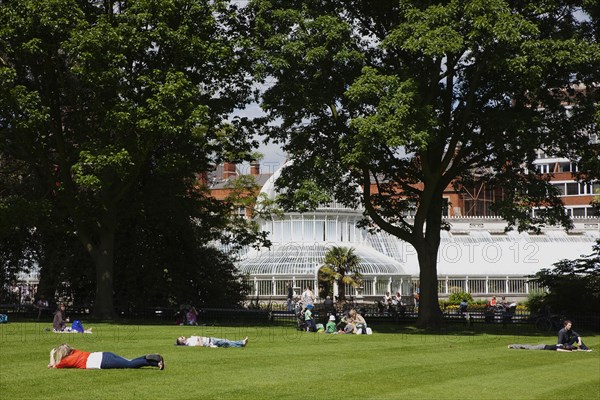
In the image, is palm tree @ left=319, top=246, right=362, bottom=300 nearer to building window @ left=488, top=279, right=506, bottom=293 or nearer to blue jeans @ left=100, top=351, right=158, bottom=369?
building window @ left=488, top=279, right=506, bottom=293

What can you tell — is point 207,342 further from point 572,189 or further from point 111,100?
point 572,189

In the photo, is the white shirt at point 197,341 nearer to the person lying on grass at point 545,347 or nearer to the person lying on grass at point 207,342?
A: the person lying on grass at point 207,342

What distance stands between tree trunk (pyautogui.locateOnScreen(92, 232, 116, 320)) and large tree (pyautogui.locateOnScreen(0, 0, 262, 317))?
45 millimetres

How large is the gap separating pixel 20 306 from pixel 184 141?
1108 cm

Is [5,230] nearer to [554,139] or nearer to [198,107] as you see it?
[198,107]

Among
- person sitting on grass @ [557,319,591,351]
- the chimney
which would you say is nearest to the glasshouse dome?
person sitting on grass @ [557,319,591,351]

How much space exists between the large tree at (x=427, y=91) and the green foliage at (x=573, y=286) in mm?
3839

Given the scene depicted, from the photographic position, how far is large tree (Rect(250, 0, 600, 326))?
28984mm

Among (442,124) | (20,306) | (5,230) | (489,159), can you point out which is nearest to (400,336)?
(442,124)

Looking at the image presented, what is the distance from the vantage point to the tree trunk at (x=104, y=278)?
35.9 meters

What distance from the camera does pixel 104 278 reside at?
36.1 m

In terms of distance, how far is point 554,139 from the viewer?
31531mm

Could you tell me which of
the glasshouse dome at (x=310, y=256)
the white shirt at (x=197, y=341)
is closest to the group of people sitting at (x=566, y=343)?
the white shirt at (x=197, y=341)

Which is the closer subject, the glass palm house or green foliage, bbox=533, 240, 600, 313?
green foliage, bbox=533, 240, 600, 313
